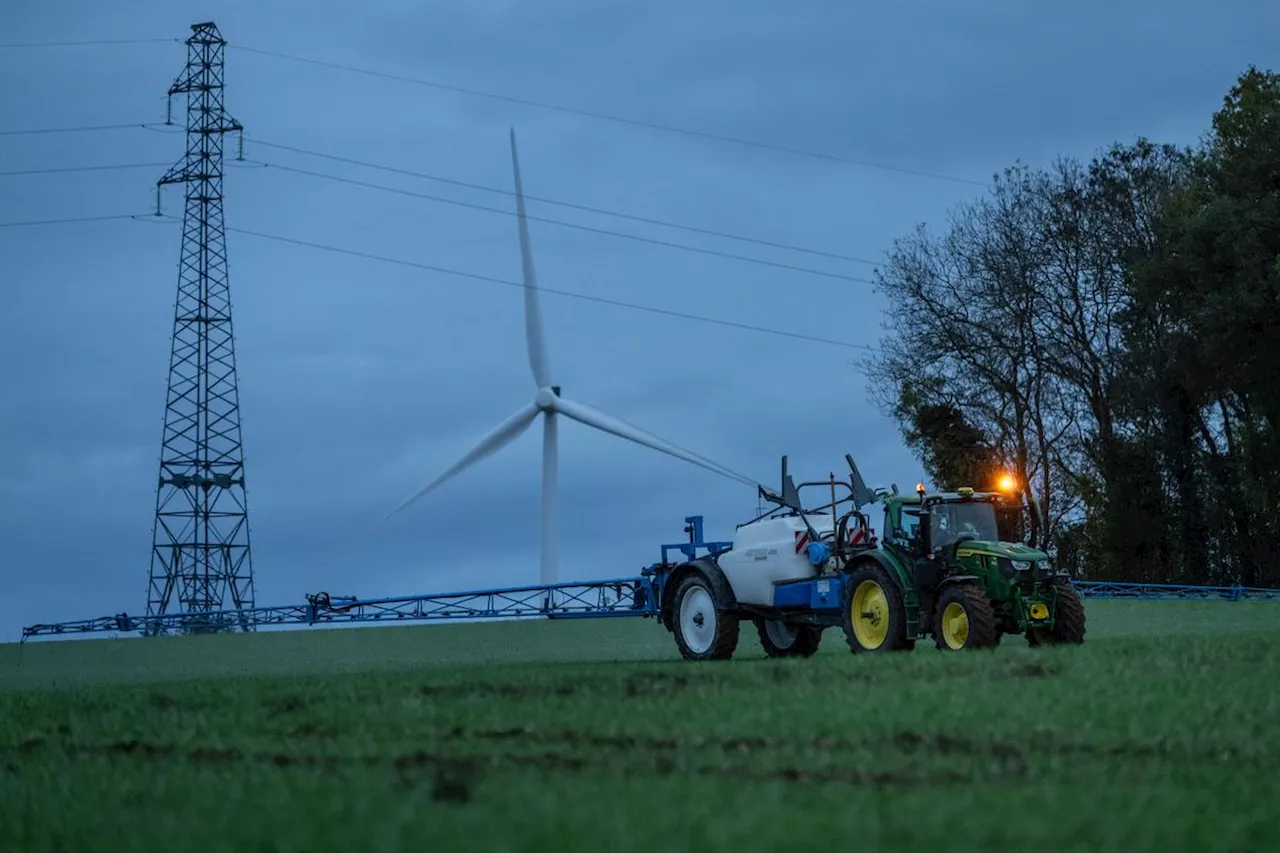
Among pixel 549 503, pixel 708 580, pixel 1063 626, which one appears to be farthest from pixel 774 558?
pixel 549 503

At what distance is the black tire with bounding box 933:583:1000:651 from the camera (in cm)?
2023

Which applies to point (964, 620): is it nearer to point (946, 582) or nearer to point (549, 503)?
point (946, 582)

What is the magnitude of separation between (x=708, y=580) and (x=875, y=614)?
114 inches

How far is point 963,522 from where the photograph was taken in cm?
2212

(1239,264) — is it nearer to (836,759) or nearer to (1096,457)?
(1096,457)

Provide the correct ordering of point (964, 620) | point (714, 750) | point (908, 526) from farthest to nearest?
point (908, 526)
point (964, 620)
point (714, 750)

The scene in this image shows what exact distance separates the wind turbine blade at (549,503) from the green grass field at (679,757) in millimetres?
21090

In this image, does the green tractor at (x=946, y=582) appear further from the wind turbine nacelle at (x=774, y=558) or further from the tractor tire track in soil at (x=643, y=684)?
the tractor tire track in soil at (x=643, y=684)

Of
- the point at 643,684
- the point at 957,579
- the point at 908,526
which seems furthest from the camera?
the point at 908,526

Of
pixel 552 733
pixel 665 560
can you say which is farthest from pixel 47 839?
pixel 665 560

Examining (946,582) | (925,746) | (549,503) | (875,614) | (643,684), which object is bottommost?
(925,746)

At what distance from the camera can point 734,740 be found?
35.8 ft

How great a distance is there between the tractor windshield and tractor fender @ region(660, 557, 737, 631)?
331 cm

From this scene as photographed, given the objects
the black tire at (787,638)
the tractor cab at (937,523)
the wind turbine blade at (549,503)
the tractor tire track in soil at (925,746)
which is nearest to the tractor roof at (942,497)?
the tractor cab at (937,523)
